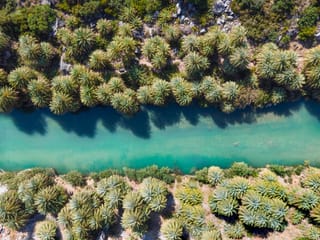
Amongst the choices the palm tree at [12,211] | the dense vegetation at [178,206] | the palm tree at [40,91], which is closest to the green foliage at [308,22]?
the dense vegetation at [178,206]

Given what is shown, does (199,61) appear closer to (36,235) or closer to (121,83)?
(121,83)

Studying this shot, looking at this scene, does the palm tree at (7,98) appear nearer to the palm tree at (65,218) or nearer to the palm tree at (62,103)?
the palm tree at (62,103)

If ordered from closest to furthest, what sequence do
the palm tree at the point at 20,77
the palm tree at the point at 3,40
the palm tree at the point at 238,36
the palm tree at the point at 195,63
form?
1. the palm tree at the point at 238,36
2. the palm tree at the point at 195,63
3. the palm tree at the point at 20,77
4. the palm tree at the point at 3,40

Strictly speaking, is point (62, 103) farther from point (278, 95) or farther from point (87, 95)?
point (278, 95)

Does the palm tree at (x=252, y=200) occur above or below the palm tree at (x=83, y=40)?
below

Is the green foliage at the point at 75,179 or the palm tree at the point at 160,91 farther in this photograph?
the green foliage at the point at 75,179

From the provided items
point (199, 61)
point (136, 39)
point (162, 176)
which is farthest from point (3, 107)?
point (199, 61)

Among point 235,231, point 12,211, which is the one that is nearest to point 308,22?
point 235,231
